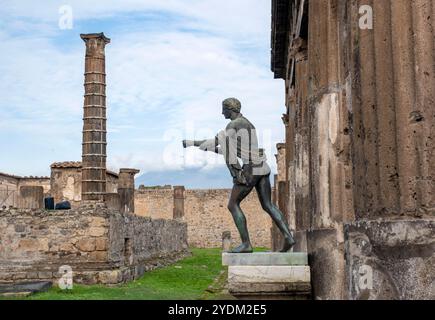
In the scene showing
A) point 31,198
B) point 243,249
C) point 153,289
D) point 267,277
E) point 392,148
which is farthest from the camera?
point 31,198

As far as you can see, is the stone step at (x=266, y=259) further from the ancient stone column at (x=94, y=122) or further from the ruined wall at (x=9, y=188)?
the ruined wall at (x=9, y=188)

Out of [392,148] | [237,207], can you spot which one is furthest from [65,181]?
[392,148]

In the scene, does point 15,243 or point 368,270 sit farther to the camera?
point 15,243

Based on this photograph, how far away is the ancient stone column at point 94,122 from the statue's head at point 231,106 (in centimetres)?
1477

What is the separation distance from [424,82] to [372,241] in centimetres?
96

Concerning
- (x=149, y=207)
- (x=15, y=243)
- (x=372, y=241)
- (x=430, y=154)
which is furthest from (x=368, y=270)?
(x=149, y=207)

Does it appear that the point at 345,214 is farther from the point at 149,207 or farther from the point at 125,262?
the point at 149,207

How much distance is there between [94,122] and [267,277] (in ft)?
52.2

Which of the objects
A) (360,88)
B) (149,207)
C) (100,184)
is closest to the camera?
(360,88)

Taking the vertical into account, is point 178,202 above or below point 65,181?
below

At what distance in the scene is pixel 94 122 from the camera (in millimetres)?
20906

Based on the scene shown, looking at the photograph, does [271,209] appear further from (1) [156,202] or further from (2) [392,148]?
(1) [156,202]

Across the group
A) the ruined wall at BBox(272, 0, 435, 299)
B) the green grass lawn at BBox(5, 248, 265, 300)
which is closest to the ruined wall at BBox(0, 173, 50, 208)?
the green grass lawn at BBox(5, 248, 265, 300)

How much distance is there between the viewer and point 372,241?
3.56 m
